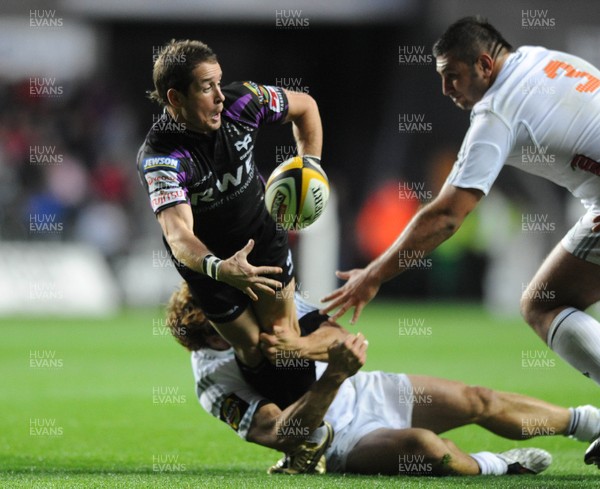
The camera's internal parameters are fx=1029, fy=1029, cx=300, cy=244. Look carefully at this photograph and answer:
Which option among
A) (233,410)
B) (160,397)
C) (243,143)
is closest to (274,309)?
(233,410)

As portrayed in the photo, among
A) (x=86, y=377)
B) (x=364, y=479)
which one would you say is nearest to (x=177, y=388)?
(x=86, y=377)

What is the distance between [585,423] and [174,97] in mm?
2947

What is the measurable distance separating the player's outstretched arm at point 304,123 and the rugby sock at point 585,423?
217 cm

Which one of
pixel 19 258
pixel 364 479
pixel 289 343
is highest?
pixel 289 343

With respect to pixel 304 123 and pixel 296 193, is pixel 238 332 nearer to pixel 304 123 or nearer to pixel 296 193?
pixel 296 193

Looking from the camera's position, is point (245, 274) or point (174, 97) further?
point (174, 97)

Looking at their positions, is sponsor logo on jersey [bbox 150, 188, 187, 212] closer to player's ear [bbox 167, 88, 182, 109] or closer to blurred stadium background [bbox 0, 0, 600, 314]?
player's ear [bbox 167, 88, 182, 109]

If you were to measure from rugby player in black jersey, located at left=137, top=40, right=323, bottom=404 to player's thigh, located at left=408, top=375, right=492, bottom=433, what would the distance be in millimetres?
636

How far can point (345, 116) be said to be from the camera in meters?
23.7

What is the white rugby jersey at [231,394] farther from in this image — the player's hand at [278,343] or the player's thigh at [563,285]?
the player's thigh at [563,285]

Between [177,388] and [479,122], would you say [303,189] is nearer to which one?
[479,122]

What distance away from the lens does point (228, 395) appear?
575 cm

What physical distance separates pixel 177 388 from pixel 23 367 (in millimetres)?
2432

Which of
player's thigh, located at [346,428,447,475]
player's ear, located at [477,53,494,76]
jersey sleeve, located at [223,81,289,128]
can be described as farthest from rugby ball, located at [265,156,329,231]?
player's thigh, located at [346,428,447,475]
